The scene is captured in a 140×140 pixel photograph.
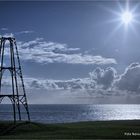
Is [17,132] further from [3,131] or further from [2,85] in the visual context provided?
[2,85]

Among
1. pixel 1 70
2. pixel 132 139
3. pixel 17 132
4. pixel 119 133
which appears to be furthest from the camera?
pixel 1 70

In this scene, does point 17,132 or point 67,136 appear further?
point 17,132

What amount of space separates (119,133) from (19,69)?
19141mm

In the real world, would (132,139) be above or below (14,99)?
below

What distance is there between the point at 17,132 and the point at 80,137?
11.5 m

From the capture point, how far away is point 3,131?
2251 inches

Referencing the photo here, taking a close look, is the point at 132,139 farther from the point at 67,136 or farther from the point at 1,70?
the point at 1,70

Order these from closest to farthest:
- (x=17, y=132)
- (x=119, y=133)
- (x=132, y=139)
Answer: (x=132, y=139) → (x=119, y=133) → (x=17, y=132)

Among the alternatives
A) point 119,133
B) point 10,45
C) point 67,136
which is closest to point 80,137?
point 67,136

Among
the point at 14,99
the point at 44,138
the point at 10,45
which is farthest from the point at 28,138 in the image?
the point at 10,45

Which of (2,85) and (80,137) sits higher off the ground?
(2,85)

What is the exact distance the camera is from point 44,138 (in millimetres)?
47031

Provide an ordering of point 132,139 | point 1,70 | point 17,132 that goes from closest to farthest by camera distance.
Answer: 1. point 132,139
2. point 17,132
3. point 1,70

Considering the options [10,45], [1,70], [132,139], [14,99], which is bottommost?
[132,139]
